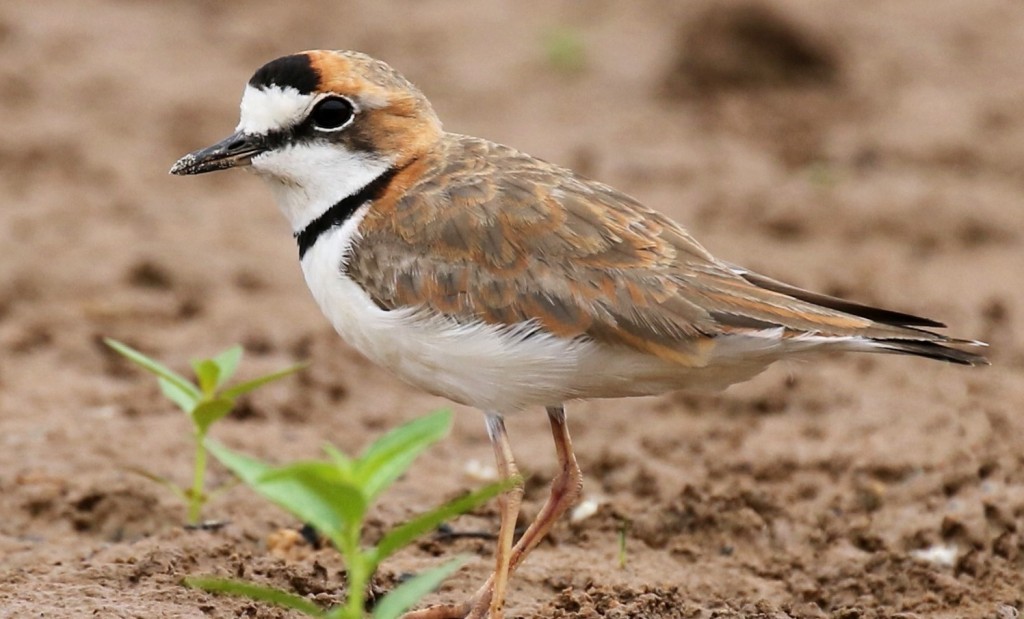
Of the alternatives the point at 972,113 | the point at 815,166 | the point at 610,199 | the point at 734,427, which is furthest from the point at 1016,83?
the point at 610,199

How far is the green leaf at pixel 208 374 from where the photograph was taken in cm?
506

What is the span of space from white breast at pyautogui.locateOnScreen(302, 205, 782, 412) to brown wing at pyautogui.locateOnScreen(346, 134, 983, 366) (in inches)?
1.8

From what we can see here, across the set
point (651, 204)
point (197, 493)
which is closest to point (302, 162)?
point (197, 493)

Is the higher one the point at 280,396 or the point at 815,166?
the point at 815,166

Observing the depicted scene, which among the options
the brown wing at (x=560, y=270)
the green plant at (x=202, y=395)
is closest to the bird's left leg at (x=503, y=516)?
the brown wing at (x=560, y=270)

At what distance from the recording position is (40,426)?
632cm

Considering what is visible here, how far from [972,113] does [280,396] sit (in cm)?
523

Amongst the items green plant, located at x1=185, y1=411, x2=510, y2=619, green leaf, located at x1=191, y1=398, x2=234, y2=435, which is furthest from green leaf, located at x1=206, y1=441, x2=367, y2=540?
green leaf, located at x1=191, y1=398, x2=234, y2=435

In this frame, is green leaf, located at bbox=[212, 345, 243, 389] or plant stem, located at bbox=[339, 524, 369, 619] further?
green leaf, located at bbox=[212, 345, 243, 389]

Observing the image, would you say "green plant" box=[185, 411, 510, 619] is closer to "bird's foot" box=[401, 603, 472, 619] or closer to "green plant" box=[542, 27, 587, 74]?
"bird's foot" box=[401, 603, 472, 619]

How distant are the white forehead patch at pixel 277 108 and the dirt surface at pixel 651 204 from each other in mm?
1376

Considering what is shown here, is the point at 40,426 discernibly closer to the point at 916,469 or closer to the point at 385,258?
the point at 385,258

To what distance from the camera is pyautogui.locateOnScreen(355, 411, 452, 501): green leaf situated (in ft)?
11.3

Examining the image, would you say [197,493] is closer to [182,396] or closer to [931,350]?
[182,396]
